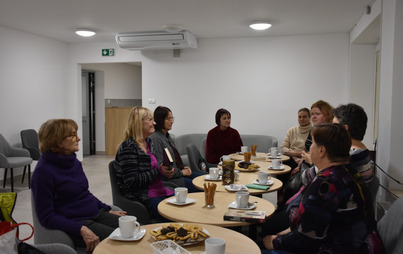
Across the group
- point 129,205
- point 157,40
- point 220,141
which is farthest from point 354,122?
point 157,40

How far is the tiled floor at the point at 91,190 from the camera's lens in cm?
450

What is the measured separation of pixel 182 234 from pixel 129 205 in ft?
3.77

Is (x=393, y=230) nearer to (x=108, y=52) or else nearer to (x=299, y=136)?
(x=299, y=136)

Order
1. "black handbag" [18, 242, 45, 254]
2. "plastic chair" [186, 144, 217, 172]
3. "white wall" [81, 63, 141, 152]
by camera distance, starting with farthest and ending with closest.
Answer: "white wall" [81, 63, 141, 152] → "plastic chair" [186, 144, 217, 172] → "black handbag" [18, 242, 45, 254]

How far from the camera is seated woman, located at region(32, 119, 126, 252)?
2.09 meters

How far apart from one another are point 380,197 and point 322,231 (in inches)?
79.2

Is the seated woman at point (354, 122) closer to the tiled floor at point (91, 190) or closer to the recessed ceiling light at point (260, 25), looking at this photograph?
the tiled floor at point (91, 190)

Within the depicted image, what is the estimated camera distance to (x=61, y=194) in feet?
7.18

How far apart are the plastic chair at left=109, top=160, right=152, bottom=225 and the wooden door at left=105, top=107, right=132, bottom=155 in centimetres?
674

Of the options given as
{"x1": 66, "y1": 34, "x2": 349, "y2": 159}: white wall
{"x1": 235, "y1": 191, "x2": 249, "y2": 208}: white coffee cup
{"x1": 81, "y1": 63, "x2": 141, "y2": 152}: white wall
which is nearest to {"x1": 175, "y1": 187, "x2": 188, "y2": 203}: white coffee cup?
{"x1": 235, "y1": 191, "x2": 249, "y2": 208}: white coffee cup

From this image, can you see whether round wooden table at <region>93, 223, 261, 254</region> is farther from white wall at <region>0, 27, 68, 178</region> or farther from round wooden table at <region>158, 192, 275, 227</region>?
white wall at <region>0, 27, 68, 178</region>

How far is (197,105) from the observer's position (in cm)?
738

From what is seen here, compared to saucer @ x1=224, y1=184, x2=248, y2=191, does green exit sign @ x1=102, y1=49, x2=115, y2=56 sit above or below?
above

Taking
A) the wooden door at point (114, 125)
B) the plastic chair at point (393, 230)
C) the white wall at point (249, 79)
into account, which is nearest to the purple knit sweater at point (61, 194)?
the plastic chair at point (393, 230)
